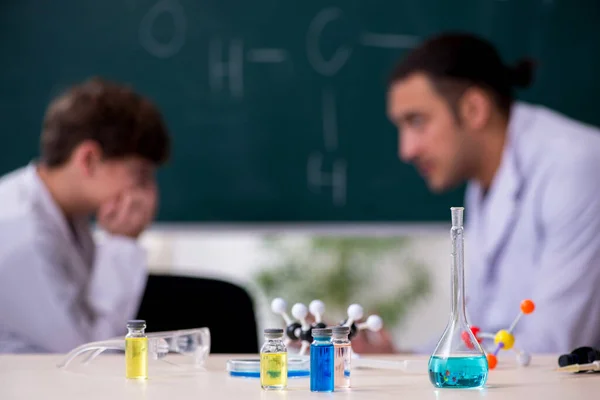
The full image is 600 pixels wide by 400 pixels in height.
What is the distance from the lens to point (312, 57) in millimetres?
2842

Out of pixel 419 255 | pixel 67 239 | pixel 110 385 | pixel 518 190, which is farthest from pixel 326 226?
pixel 110 385

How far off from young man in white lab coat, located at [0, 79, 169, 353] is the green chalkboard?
7cm

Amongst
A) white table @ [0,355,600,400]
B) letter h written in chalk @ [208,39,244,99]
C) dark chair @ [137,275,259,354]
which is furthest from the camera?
letter h written in chalk @ [208,39,244,99]

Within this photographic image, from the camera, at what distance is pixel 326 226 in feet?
9.23

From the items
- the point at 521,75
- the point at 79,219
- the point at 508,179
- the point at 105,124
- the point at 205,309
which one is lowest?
the point at 205,309

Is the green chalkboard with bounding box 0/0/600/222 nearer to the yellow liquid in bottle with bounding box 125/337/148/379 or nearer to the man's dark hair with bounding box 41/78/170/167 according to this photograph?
the man's dark hair with bounding box 41/78/170/167

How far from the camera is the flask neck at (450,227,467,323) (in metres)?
1.22

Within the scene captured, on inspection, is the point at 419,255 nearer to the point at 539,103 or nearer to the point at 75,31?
the point at 539,103

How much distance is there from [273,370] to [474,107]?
1.71 metres

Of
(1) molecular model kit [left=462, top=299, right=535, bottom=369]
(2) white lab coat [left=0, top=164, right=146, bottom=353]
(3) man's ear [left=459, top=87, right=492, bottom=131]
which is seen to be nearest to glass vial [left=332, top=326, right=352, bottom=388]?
(1) molecular model kit [left=462, top=299, right=535, bottom=369]

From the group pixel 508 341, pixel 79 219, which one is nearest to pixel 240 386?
pixel 508 341

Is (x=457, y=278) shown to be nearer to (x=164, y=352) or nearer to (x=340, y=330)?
(x=340, y=330)

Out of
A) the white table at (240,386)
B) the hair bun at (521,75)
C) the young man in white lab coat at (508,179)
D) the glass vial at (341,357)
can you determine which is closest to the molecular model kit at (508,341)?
the white table at (240,386)

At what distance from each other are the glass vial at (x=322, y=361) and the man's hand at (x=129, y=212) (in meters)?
1.68
